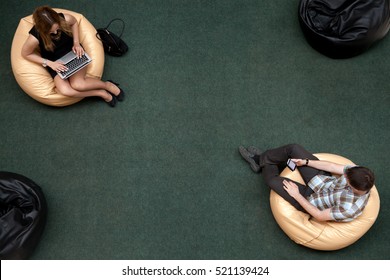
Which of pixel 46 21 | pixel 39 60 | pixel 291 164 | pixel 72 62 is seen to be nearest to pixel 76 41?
pixel 72 62

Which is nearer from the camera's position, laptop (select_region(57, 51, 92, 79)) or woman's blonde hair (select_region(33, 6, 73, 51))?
woman's blonde hair (select_region(33, 6, 73, 51))

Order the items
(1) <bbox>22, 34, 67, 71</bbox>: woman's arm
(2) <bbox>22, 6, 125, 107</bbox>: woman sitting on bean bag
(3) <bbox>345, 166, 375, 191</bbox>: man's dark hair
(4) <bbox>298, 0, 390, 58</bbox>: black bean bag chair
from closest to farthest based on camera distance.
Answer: (3) <bbox>345, 166, 375, 191</bbox>: man's dark hair
(2) <bbox>22, 6, 125, 107</bbox>: woman sitting on bean bag
(1) <bbox>22, 34, 67, 71</bbox>: woman's arm
(4) <bbox>298, 0, 390, 58</bbox>: black bean bag chair

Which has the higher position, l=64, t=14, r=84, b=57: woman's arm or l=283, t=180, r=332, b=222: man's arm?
l=64, t=14, r=84, b=57: woman's arm

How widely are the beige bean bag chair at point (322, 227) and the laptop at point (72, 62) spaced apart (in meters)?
2.03

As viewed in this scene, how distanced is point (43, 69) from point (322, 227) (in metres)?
2.74

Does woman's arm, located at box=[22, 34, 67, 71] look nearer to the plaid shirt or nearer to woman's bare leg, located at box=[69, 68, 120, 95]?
woman's bare leg, located at box=[69, 68, 120, 95]

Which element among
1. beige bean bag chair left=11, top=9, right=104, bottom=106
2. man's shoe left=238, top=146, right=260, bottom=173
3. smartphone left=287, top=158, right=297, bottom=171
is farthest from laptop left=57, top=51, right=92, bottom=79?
smartphone left=287, top=158, right=297, bottom=171

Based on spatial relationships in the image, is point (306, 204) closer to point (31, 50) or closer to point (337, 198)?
point (337, 198)

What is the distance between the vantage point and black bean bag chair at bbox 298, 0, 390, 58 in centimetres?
399

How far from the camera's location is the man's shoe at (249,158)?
12.3ft

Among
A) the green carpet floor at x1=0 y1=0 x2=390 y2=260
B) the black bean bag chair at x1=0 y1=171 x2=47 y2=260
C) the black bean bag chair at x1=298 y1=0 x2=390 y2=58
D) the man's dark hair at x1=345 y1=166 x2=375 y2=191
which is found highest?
the black bean bag chair at x1=298 y1=0 x2=390 y2=58

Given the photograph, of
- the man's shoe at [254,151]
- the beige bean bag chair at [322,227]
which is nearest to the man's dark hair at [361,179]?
the beige bean bag chair at [322,227]

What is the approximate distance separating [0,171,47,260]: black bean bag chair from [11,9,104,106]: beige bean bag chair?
775 millimetres
